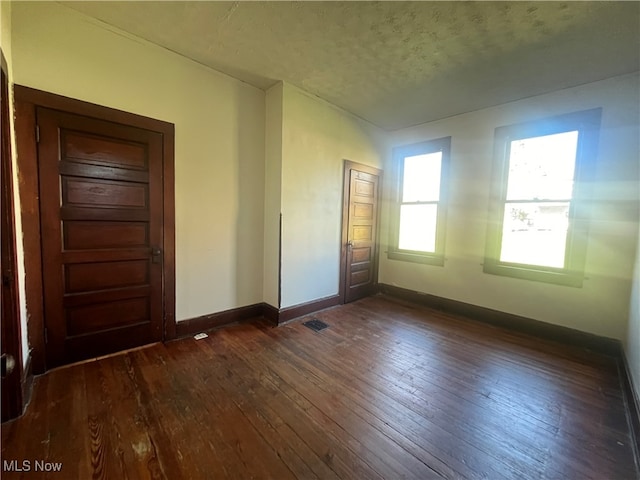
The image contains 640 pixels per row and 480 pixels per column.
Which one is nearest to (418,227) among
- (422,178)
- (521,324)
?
(422,178)

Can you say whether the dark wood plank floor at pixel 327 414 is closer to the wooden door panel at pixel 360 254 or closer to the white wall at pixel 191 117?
the white wall at pixel 191 117

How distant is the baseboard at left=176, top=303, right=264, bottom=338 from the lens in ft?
8.77

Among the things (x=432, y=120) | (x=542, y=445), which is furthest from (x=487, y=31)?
(x=542, y=445)

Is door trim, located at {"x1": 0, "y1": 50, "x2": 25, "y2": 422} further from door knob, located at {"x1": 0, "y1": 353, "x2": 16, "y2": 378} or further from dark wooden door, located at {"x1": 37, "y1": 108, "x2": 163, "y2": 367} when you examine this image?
dark wooden door, located at {"x1": 37, "y1": 108, "x2": 163, "y2": 367}

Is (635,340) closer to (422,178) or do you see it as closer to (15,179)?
(422,178)

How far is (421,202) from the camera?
13.4 ft

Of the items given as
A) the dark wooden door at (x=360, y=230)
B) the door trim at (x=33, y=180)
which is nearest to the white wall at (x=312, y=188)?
the dark wooden door at (x=360, y=230)

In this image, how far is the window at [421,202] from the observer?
3836 mm

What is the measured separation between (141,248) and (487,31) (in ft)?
11.4

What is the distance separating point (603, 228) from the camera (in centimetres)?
266

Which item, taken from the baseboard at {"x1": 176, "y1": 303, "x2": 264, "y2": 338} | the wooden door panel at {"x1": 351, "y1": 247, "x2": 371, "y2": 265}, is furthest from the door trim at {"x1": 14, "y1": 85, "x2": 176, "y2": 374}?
the wooden door panel at {"x1": 351, "y1": 247, "x2": 371, "y2": 265}

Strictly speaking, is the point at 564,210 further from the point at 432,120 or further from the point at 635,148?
the point at 432,120

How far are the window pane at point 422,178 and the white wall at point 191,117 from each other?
2.42 meters

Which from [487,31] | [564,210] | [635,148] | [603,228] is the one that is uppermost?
[487,31]
